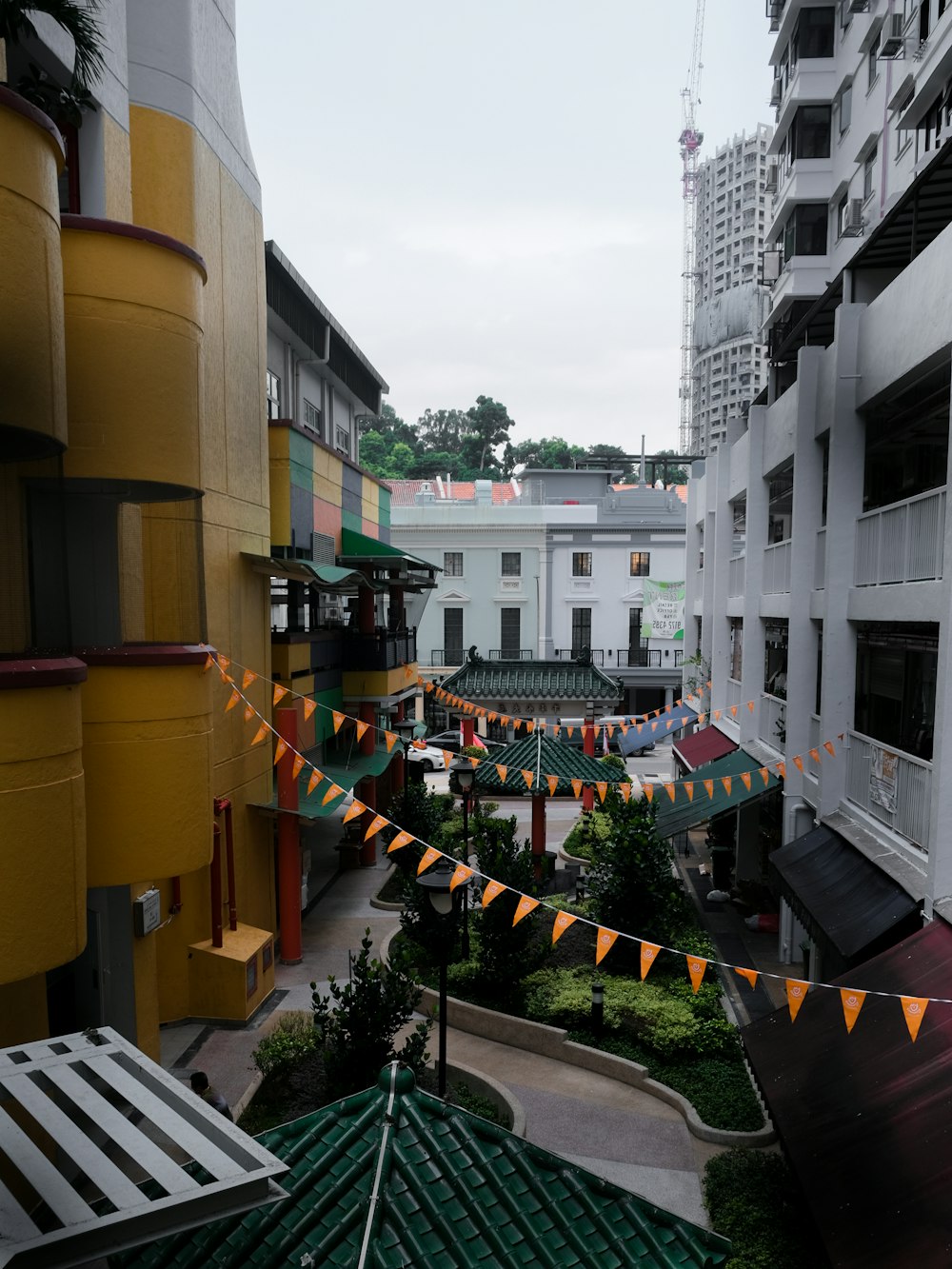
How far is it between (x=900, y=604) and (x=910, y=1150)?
618 centimetres

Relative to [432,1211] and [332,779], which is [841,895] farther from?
[332,779]

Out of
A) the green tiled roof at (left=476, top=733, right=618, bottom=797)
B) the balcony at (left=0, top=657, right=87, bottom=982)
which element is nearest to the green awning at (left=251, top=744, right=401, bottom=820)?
the green tiled roof at (left=476, top=733, right=618, bottom=797)

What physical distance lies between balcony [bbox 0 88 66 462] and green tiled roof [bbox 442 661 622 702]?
93.9 ft

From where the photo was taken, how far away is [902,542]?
36.1 feet

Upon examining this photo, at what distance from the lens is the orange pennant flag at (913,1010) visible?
714 centimetres

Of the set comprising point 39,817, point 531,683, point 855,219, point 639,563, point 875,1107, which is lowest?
point 875,1107

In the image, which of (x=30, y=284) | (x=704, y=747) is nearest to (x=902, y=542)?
(x=30, y=284)

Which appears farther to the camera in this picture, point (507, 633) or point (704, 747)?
point (507, 633)

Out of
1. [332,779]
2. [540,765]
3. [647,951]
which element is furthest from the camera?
[540,765]

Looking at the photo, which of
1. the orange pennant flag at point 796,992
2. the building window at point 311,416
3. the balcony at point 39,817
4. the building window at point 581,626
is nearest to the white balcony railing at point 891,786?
the orange pennant flag at point 796,992

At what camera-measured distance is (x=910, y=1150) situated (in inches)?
260

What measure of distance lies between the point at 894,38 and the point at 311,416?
48.8 feet

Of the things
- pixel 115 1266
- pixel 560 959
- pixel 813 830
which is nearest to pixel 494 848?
pixel 560 959

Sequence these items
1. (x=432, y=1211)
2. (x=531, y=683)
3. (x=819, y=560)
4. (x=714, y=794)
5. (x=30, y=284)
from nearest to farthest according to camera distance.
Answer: (x=432, y=1211), (x=30, y=284), (x=819, y=560), (x=714, y=794), (x=531, y=683)
